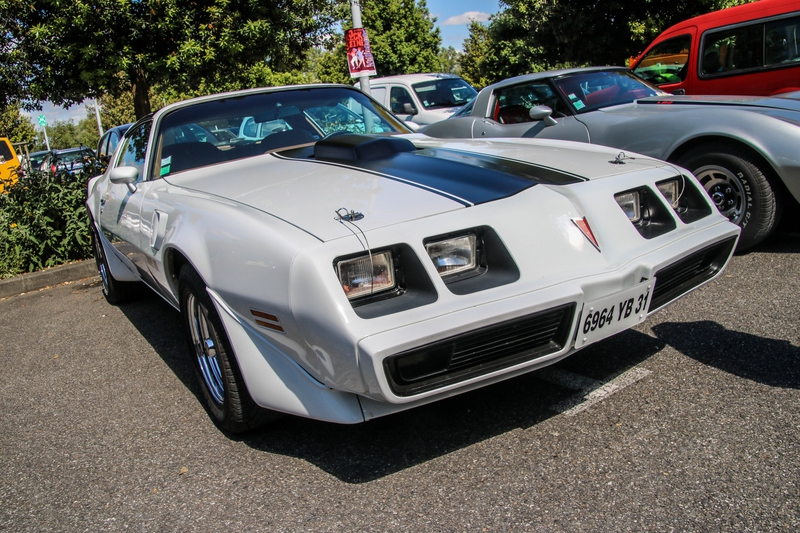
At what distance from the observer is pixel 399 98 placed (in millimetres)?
11508

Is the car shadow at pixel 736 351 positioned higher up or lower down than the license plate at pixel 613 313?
lower down

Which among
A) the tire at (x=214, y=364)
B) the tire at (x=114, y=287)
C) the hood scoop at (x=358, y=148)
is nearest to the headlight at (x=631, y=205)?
the hood scoop at (x=358, y=148)

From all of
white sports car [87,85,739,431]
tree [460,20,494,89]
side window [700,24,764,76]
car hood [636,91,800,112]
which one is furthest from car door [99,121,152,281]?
tree [460,20,494,89]

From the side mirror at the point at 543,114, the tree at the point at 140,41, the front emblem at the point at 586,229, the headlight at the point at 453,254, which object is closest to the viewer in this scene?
the headlight at the point at 453,254

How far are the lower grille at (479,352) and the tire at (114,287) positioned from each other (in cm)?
361

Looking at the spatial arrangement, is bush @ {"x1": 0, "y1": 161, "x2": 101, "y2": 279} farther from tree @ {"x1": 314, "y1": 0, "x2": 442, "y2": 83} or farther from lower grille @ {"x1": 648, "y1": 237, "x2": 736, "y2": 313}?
tree @ {"x1": 314, "y1": 0, "x2": 442, "y2": 83}

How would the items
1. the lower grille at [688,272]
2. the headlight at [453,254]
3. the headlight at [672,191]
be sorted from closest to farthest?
the headlight at [453,254], the lower grille at [688,272], the headlight at [672,191]

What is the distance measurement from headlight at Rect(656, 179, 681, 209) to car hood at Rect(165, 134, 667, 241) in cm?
11

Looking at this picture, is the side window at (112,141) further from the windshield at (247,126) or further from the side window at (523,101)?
the windshield at (247,126)

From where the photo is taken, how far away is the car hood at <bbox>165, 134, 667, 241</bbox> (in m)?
2.30

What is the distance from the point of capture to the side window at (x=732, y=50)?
6.14 m

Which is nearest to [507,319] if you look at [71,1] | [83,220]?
[83,220]

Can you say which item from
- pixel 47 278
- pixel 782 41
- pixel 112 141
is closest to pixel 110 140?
pixel 112 141

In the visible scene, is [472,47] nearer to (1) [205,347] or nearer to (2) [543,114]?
(2) [543,114]
